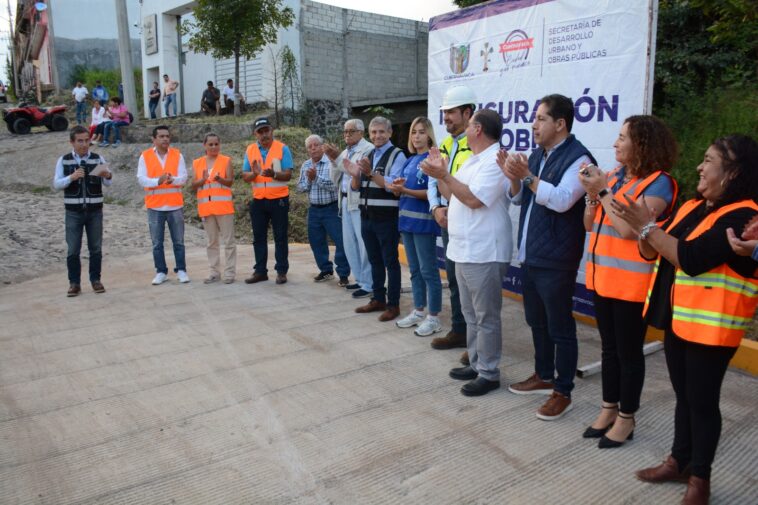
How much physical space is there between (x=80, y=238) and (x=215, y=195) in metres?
1.47

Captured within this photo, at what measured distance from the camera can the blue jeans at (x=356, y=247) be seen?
592cm

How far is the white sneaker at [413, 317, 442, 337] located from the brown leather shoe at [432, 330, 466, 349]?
259 mm

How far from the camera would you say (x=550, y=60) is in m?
4.76

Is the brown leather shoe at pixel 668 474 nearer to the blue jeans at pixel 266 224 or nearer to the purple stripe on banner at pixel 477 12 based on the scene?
the purple stripe on banner at pixel 477 12

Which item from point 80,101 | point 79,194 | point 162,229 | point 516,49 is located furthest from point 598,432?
point 80,101

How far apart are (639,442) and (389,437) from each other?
1.29 m

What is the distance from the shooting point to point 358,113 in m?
19.2

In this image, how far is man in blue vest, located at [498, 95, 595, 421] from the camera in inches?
121

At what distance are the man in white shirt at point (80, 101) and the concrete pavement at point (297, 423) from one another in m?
17.5

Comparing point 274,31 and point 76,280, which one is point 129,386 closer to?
point 76,280

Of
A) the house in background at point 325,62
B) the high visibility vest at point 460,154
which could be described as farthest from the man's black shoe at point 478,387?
the house in background at point 325,62

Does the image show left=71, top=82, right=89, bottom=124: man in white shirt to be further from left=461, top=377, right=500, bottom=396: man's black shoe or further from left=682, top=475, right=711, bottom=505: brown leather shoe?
left=682, top=475, right=711, bottom=505: brown leather shoe

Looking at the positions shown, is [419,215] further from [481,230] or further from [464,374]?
[464,374]

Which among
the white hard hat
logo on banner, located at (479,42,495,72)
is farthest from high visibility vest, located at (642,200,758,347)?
logo on banner, located at (479,42,495,72)
